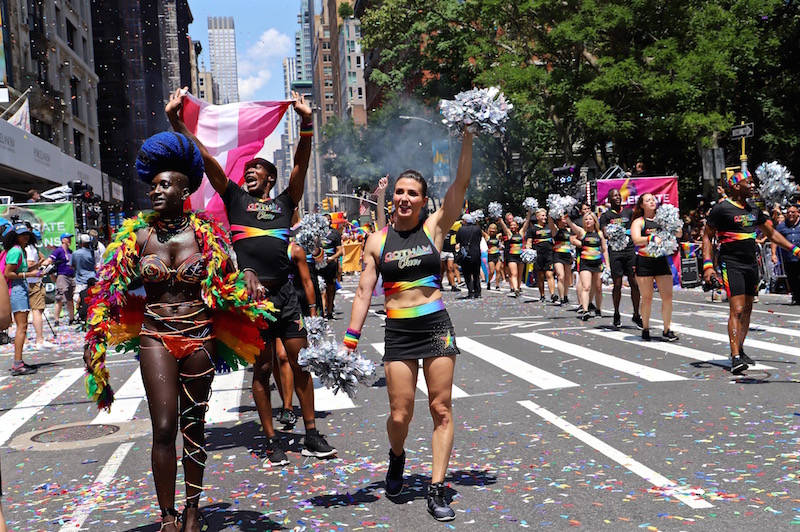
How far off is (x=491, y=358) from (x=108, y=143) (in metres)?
61.8

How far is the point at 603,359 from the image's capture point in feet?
33.1

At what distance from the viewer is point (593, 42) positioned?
3138 cm

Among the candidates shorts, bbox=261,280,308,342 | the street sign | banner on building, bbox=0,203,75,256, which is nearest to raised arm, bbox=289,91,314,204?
shorts, bbox=261,280,308,342

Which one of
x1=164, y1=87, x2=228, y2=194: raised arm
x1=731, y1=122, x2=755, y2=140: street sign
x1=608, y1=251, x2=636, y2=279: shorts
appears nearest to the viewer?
x1=164, y1=87, x2=228, y2=194: raised arm

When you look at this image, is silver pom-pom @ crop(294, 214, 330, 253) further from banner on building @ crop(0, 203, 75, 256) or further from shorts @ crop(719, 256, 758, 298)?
banner on building @ crop(0, 203, 75, 256)

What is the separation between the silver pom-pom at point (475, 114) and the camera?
5102 millimetres

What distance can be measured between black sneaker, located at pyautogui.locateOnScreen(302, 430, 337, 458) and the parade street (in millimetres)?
79

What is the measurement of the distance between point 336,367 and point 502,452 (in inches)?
67.2

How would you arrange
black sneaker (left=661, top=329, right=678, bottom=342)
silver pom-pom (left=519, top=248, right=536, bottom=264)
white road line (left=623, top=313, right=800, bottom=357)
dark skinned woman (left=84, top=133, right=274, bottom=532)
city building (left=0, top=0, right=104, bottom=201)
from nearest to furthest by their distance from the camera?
dark skinned woman (left=84, top=133, right=274, bottom=532)
white road line (left=623, top=313, right=800, bottom=357)
black sneaker (left=661, top=329, right=678, bottom=342)
silver pom-pom (left=519, top=248, right=536, bottom=264)
city building (left=0, top=0, right=104, bottom=201)

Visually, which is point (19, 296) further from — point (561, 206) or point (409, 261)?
point (561, 206)

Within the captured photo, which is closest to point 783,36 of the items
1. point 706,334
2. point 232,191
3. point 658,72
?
point 658,72

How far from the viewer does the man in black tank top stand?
6.03 metres

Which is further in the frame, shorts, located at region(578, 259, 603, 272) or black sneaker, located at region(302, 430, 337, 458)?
shorts, located at region(578, 259, 603, 272)

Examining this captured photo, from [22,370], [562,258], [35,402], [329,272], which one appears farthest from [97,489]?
[562,258]
